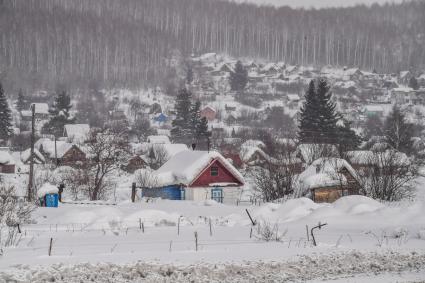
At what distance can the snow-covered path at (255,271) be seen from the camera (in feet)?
40.0

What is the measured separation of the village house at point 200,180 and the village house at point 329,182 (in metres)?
5.78

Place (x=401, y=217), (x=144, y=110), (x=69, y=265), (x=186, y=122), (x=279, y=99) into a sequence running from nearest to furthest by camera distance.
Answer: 1. (x=69, y=265)
2. (x=401, y=217)
3. (x=186, y=122)
4. (x=144, y=110)
5. (x=279, y=99)

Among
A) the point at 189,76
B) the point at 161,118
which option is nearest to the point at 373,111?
the point at 161,118

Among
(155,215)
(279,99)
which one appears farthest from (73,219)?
(279,99)

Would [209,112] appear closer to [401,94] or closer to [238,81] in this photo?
[238,81]

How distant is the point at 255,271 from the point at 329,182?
81.2 ft

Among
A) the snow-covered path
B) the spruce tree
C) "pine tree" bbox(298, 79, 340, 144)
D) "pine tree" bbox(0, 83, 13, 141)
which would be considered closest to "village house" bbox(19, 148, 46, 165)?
"pine tree" bbox(0, 83, 13, 141)

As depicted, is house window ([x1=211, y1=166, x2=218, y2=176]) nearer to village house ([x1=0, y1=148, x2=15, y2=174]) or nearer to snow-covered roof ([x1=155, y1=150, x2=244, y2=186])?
snow-covered roof ([x1=155, y1=150, x2=244, y2=186])

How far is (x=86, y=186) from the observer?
152ft

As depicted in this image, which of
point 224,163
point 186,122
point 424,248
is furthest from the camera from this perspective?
point 186,122

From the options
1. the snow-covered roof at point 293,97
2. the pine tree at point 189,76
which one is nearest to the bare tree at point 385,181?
the snow-covered roof at point 293,97

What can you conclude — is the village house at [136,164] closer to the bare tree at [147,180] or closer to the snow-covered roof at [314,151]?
the snow-covered roof at [314,151]

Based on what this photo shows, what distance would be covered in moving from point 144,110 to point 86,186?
348 ft

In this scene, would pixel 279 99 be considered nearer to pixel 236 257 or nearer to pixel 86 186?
pixel 86 186
